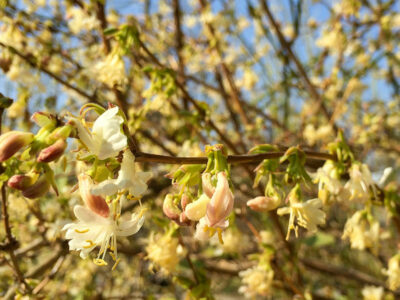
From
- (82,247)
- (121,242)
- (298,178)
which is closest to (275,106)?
(121,242)

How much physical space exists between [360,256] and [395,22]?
2191 mm

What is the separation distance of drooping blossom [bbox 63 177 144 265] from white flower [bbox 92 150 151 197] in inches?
1.1

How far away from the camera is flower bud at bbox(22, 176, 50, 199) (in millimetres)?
493

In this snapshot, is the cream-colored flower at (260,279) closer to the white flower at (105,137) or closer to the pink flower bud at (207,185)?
the pink flower bud at (207,185)

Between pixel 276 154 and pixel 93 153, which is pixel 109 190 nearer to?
pixel 93 153

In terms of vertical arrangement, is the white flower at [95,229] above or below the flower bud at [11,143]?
below

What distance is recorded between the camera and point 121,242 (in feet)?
5.24

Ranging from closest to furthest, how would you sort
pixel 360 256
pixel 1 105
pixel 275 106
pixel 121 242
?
pixel 1 105 → pixel 121 242 → pixel 275 106 → pixel 360 256

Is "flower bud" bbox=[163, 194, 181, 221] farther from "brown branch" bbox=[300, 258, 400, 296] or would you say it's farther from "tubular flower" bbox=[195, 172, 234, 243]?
"brown branch" bbox=[300, 258, 400, 296]

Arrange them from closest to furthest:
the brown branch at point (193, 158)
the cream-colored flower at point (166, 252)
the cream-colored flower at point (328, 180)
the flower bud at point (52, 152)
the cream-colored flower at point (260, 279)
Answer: the flower bud at point (52, 152), the brown branch at point (193, 158), the cream-colored flower at point (328, 180), the cream-colored flower at point (166, 252), the cream-colored flower at point (260, 279)

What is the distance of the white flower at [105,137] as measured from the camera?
0.50 metres

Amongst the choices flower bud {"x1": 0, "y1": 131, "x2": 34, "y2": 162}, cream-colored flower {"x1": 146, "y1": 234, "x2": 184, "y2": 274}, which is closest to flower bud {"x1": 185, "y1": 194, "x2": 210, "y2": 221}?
flower bud {"x1": 0, "y1": 131, "x2": 34, "y2": 162}

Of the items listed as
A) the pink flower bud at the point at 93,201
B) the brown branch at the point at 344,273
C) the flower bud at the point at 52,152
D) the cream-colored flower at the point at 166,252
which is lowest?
the brown branch at the point at 344,273

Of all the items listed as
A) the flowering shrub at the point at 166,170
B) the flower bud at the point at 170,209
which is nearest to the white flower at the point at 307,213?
the flowering shrub at the point at 166,170
